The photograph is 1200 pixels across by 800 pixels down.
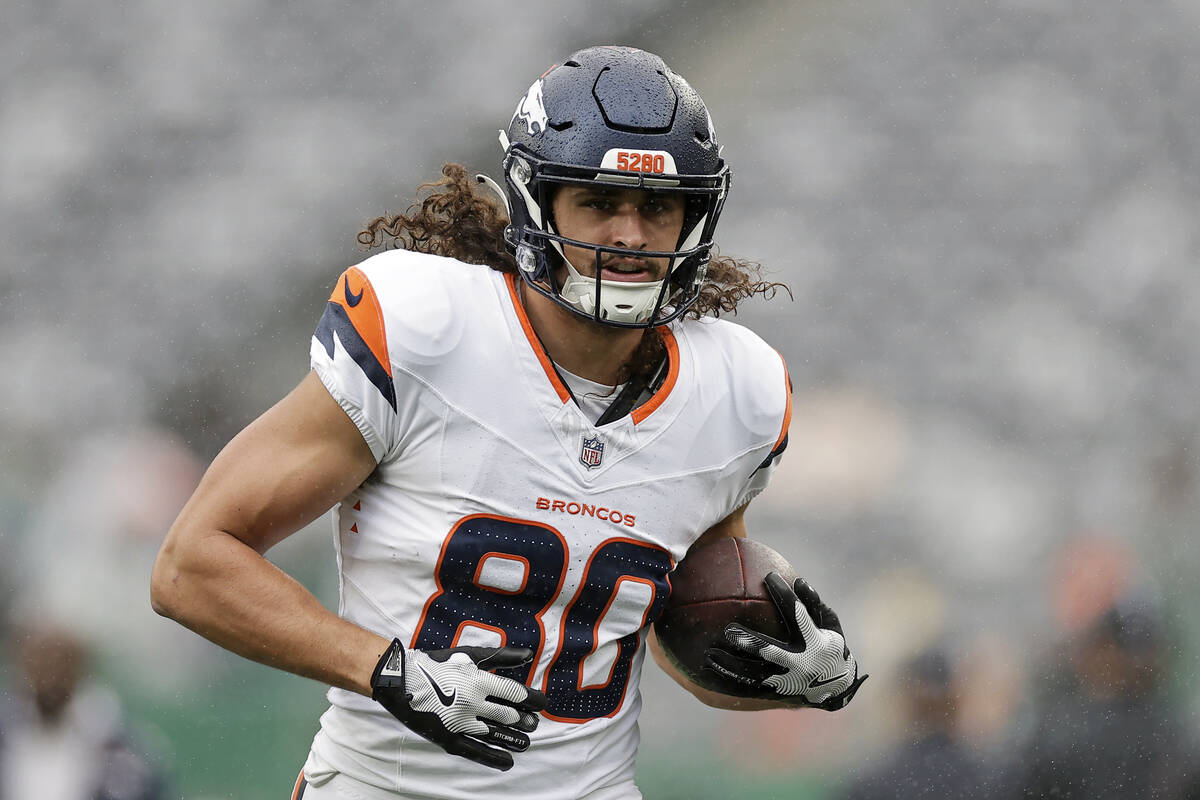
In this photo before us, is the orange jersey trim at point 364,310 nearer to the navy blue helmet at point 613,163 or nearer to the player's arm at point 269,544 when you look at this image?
the player's arm at point 269,544

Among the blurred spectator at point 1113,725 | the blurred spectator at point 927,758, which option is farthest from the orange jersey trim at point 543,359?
the blurred spectator at point 1113,725

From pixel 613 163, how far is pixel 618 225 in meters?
0.08

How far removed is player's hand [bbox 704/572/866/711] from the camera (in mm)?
1830

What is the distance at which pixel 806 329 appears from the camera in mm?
3920

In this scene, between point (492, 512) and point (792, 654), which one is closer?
point (492, 512)

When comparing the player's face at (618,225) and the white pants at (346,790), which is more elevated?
the player's face at (618,225)

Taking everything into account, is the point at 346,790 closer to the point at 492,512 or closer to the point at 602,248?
the point at 492,512

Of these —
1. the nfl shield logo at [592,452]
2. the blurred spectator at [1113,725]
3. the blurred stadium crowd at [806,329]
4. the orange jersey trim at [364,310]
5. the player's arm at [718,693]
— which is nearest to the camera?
the orange jersey trim at [364,310]

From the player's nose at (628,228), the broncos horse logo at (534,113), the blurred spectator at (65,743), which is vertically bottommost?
the blurred spectator at (65,743)

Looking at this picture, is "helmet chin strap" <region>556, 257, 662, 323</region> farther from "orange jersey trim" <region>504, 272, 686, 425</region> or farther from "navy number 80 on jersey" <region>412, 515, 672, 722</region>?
"navy number 80 on jersey" <region>412, 515, 672, 722</region>

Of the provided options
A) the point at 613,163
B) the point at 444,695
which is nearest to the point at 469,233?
the point at 613,163

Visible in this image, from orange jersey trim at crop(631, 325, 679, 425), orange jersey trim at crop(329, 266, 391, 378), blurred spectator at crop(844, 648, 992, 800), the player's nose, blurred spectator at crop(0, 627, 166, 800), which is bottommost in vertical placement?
blurred spectator at crop(844, 648, 992, 800)

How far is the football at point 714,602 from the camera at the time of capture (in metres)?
1.85

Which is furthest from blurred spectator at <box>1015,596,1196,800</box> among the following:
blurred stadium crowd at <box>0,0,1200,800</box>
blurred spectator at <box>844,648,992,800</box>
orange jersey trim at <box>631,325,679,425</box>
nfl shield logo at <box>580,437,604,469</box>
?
nfl shield logo at <box>580,437,604,469</box>
